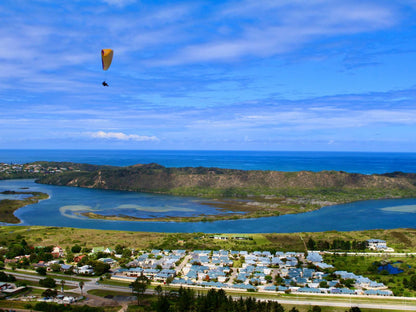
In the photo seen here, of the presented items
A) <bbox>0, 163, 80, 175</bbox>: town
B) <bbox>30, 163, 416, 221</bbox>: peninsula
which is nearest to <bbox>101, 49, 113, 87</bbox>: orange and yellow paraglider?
<bbox>30, 163, 416, 221</bbox>: peninsula

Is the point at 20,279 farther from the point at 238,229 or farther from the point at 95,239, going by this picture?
the point at 238,229

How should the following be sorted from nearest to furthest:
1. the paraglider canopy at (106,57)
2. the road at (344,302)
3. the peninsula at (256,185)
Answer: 1. the paraglider canopy at (106,57)
2. the road at (344,302)
3. the peninsula at (256,185)

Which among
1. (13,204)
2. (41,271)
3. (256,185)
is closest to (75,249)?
(41,271)

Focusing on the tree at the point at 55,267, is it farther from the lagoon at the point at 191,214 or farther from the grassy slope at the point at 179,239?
the lagoon at the point at 191,214

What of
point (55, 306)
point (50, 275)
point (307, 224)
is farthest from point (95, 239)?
point (307, 224)

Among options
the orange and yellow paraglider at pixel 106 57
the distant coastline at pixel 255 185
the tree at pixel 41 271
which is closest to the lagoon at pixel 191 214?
the distant coastline at pixel 255 185

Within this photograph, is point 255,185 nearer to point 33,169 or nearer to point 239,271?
point 239,271

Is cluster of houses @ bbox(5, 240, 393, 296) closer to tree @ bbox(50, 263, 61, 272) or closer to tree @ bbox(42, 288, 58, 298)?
tree @ bbox(50, 263, 61, 272)
